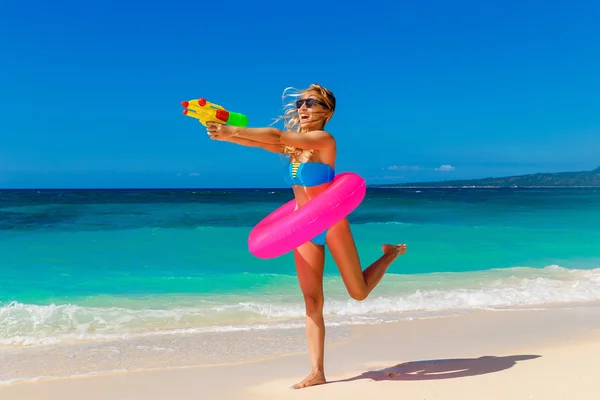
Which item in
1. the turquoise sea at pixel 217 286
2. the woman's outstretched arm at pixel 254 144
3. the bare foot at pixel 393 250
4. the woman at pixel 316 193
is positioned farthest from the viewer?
the turquoise sea at pixel 217 286

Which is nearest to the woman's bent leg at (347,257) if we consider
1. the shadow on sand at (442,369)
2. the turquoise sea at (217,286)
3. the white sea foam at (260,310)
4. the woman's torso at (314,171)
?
the woman's torso at (314,171)

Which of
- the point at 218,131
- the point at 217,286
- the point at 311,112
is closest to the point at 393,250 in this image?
the point at 311,112

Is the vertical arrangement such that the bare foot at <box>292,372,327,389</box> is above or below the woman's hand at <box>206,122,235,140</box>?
below

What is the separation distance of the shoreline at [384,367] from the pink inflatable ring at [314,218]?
3.09 ft

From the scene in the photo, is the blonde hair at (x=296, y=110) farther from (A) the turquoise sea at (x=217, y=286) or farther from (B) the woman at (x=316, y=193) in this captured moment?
(A) the turquoise sea at (x=217, y=286)

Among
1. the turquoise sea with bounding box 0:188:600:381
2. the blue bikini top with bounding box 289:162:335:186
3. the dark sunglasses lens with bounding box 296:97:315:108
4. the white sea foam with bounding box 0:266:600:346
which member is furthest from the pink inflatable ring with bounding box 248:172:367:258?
the white sea foam with bounding box 0:266:600:346

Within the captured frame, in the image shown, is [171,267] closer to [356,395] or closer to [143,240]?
[143,240]

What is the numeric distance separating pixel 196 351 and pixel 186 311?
2061 millimetres

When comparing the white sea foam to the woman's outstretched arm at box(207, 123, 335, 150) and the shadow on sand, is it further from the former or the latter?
the woman's outstretched arm at box(207, 123, 335, 150)

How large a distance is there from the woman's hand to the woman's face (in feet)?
2.46

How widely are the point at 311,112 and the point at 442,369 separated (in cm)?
200

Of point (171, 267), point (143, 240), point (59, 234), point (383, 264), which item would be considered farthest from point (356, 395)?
point (59, 234)

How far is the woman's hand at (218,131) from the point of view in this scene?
2852 millimetres

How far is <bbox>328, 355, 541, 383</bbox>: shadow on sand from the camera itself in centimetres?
380
